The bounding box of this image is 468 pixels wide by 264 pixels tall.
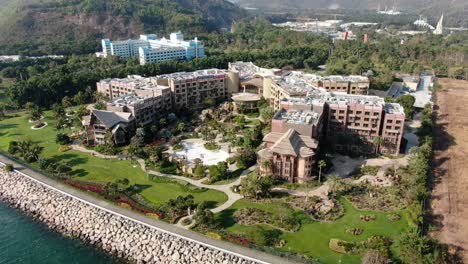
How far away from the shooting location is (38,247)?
169ft

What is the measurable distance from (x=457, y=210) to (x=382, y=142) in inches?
785

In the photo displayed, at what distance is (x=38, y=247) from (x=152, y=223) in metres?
16.8

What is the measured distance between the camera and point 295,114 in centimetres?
7156

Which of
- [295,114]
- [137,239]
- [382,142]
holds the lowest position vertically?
[137,239]

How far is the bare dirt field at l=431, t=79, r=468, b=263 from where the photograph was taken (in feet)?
166

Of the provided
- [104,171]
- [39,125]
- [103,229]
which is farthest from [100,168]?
[39,125]

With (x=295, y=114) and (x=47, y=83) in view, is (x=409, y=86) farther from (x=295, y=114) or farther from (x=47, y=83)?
(x=47, y=83)

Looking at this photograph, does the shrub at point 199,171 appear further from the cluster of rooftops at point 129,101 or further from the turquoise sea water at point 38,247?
the cluster of rooftops at point 129,101

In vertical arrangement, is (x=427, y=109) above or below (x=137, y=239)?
above

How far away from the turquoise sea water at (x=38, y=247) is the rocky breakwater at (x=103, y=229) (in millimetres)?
1197

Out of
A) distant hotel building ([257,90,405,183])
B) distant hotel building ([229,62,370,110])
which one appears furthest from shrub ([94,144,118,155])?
distant hotel building ([229,62,370,110])

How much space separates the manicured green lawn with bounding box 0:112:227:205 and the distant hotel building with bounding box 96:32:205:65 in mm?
75255

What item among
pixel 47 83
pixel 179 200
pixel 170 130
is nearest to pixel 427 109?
pixel 170 130

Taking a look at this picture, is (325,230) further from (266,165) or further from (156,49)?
(156,49)
